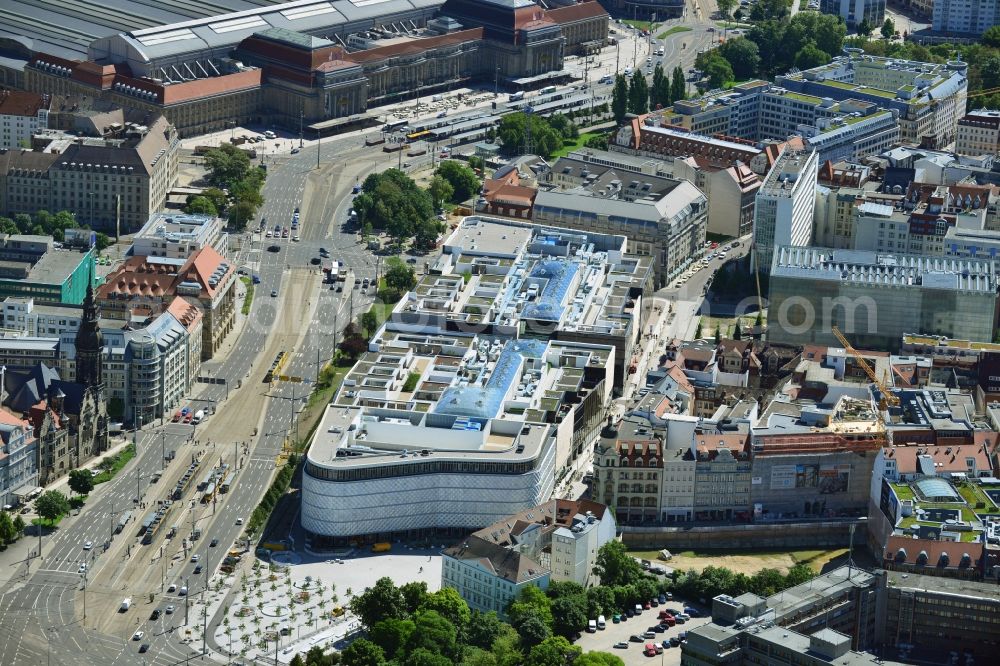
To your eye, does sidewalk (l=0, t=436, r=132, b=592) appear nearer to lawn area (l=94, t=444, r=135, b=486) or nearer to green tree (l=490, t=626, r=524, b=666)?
lawn area (l=94, t=444, r=135, b=486)

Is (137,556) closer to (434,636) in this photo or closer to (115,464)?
(115,464)

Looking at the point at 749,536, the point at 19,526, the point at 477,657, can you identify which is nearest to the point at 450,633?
the point at 477,657

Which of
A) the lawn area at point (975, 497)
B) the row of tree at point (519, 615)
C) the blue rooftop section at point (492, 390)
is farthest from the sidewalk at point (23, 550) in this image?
the lawn area at point (975, 497)

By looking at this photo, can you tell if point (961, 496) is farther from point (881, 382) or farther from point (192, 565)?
point (192, 565)

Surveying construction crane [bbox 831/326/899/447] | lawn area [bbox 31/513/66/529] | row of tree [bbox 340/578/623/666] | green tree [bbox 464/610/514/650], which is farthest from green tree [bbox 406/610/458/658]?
construction crane [bbox 831/326/899/447]

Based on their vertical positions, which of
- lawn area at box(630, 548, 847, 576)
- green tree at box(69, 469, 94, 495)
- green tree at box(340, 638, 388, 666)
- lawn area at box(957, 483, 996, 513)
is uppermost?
lawn area at box(957, 483, 996, 513)

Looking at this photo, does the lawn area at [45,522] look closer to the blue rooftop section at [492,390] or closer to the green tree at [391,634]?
the blue rooftop section at [492,390]
